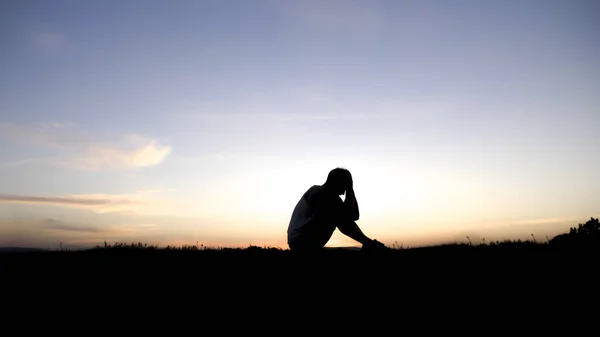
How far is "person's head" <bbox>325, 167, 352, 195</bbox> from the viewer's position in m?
8.24

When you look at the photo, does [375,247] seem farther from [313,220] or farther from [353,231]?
[313,220]

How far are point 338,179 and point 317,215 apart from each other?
85 cm

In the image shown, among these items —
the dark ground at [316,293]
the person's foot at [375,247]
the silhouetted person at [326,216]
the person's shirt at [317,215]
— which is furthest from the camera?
the person's shirt at [317,215]

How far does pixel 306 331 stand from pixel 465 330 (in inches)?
73.3

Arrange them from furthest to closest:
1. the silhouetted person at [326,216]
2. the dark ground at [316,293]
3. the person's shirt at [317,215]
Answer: the person's shirt at [317,215] < the silhouetted person at [326,216] < the dark ground at [316,293]

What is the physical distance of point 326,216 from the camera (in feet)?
28.2

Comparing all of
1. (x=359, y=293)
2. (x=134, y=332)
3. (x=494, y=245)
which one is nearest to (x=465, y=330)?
(x=359, y=293)

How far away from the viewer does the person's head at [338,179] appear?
8.24 metres

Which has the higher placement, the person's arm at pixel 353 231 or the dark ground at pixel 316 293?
the person's arm at pixel 353 231

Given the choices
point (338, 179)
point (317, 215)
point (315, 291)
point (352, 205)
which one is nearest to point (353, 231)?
point (352, 205)

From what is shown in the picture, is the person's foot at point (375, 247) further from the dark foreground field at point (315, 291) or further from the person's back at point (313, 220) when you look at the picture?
the person's back at point (313, 220)

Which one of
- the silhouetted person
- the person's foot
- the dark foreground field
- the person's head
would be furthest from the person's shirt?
the person's foot

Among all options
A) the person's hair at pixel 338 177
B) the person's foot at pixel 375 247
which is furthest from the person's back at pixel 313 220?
the person's foot at pixel 375 247

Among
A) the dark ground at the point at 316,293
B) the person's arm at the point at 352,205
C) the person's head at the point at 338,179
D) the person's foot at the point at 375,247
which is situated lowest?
the dark ground at the point at 316,293
